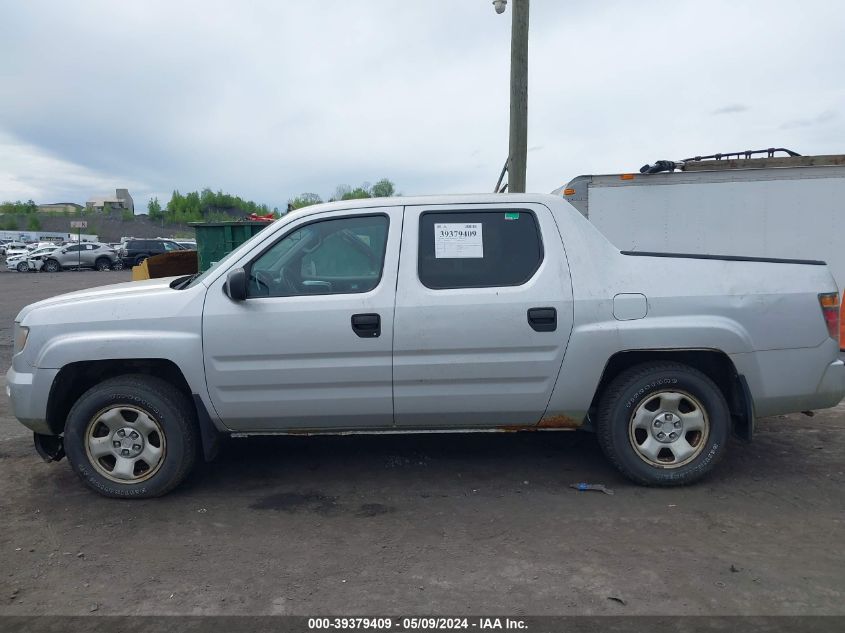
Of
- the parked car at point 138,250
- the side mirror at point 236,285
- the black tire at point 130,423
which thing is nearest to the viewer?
the side mirror at point 236,285

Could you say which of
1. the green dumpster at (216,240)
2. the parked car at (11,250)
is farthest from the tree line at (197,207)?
the green dumpster at (216,240)

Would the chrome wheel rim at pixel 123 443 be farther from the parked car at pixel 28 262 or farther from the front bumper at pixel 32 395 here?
the parked car at pixel 28 262

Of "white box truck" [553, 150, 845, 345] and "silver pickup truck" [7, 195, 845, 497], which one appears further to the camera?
"white box truck" [553, 150, 845, 345]

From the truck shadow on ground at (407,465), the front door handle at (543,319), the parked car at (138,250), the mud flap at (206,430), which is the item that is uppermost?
the parked car at (138,250)

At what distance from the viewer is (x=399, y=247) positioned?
4371 millimetres

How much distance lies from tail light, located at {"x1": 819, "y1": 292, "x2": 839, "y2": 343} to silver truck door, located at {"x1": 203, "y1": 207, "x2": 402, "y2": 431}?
2.72 m

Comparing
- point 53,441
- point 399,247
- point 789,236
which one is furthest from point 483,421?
point 789,236

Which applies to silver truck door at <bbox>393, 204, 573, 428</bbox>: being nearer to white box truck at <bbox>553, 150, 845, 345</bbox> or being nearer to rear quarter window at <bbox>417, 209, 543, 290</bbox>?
rear quarter window at <bbox>417, 209, 543, 290</bbox>

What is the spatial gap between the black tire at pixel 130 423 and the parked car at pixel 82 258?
3549 centimetres

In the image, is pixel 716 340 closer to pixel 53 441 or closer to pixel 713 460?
pixel 713 460

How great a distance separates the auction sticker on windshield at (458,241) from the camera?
172 inches

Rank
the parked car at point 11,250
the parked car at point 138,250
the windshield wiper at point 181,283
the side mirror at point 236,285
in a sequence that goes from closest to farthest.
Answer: the side mirror at point 236,285, the windshield wiper at point 181,283, the parked car at point 138,250, the parked car at point 11,250

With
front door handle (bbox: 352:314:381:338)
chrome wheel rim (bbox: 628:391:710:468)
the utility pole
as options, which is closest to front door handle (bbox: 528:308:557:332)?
chrome wheel rim (bbox: 628:391:710:468)

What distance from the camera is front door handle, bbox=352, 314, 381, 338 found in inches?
166
